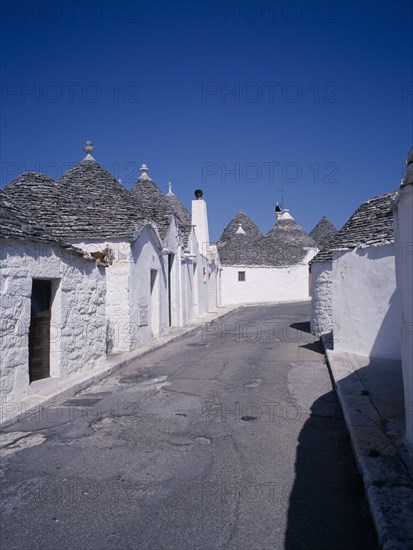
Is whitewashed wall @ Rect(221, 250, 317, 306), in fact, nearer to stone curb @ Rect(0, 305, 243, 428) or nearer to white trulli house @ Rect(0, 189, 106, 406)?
stone curb @ Rect(0, 305, 243, 428)

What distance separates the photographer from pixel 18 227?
7184mm

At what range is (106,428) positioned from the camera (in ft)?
19.2

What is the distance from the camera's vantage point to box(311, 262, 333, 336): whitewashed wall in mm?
14141

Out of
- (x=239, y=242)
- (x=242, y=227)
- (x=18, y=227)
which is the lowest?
(x=18, y=227)

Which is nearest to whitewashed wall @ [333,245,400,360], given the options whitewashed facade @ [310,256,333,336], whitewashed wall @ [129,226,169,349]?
whitewashed facade @ [310,256,333,336]

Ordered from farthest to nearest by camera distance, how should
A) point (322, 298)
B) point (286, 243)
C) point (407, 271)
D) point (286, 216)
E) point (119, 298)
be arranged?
point (286, 216) → point (286, 243) → point (322, 298) → point (119, 298) → point (407, 271)

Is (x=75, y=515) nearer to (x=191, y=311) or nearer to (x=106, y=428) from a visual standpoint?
(x=106, y=428)

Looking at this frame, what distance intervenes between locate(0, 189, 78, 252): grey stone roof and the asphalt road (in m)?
2.69

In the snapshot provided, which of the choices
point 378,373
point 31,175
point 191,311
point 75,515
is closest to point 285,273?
point 191,311

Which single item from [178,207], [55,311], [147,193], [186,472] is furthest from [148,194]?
[186,472]

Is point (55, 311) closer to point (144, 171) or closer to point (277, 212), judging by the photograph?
point (144, 171)

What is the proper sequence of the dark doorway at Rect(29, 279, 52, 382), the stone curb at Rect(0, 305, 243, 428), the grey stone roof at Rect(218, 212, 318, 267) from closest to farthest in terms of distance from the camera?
the stone curb at Rect(0, 305, 243, 428)
the dark doorway at Rect(29, 279, 52, 382)
the grey stone roof at Rect(218, 212, 318, 267)

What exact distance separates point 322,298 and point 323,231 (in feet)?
121

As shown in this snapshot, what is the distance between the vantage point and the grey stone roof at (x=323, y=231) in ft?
158
